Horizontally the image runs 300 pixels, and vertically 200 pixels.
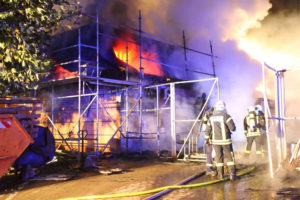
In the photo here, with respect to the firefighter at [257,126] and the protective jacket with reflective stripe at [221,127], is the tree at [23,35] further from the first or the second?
the firefighter at [257,126]

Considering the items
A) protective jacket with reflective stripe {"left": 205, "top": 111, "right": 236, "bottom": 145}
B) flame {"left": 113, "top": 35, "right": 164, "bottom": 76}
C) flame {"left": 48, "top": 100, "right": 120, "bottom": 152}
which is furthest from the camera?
flame {"left": 113, "top": 35, "right": 164, "bottom": 76}

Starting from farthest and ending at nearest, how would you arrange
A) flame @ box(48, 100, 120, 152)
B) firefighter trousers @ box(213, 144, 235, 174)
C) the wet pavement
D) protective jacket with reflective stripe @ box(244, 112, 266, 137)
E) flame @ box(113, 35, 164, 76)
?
flame @ box(113, 35, 164, 76) < flame @ box(48, 100, 120, 152) < protective jacket with reflective stripe @ box(244, 112, 266, 137) < firefighter trousers @ box(213, 144, 235, 174) < the wet pavement

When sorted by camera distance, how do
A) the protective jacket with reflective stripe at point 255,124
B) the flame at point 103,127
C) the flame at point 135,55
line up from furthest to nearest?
the flame at point 135,55 < the flame at point 103,127 < the protective jacket with reflective stripe at point 255,124

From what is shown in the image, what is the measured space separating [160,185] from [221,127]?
81.7 inches

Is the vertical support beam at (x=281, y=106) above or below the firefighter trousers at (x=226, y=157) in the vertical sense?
above

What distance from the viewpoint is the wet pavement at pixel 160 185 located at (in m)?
5.06

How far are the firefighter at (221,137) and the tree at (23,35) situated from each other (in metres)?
4.88

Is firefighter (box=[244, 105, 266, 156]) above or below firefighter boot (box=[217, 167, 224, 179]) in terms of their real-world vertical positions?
above

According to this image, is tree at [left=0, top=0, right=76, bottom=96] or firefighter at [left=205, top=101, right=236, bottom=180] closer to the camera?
firefighter at [left=205, top=101, right=236, bottom=180]

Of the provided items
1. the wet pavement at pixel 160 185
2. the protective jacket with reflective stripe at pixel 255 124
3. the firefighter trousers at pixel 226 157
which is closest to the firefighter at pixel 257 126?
the protective jacket with reflective stripe at pixel 255 124

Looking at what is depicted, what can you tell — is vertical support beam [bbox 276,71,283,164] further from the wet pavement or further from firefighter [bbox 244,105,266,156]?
firefighter [bbox 244,105,266,156]

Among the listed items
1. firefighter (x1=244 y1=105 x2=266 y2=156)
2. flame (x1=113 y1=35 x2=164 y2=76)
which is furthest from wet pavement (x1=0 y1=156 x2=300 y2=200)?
flame (x1=113 y1=35 x2=164 y2=76)

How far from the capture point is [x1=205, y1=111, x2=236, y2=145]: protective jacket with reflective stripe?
6.41 metres

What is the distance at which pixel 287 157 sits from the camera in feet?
21.2
